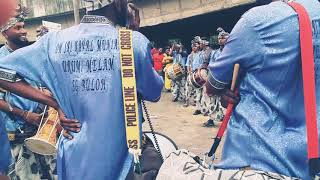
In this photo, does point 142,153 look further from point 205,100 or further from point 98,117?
point 205,100

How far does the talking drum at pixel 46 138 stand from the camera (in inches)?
149

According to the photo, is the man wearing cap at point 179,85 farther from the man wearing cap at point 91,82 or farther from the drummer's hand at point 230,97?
the drummer's hand at point 230,97

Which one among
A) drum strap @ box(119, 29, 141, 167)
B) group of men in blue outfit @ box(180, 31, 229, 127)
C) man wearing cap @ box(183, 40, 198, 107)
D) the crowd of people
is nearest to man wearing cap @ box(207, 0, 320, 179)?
drum strap @ box(119, 29, 141, 167)

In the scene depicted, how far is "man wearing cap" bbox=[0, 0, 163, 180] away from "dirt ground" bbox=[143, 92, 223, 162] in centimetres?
412

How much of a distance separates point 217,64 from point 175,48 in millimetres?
15333

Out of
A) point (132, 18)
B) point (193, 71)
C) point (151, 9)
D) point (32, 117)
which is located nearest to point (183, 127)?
point (193, 71)

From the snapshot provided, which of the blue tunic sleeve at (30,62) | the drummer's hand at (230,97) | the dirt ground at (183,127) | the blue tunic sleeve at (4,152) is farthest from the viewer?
the dirt ground at (183,127)

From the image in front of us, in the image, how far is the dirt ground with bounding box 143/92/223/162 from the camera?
349 inches

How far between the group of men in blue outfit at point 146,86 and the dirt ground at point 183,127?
4.16 meters

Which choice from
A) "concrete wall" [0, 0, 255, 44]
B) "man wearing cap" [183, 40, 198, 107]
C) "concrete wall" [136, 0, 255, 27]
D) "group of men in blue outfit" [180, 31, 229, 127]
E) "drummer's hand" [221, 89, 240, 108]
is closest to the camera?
"drummer's hand" [221, 89, 240, 108]

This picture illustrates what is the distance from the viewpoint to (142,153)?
337 centimetres

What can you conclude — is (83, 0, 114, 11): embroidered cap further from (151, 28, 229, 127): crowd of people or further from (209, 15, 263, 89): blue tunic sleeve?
(151, 28, 229, 127): crowd of people

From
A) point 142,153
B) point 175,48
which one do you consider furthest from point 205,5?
point 142,153

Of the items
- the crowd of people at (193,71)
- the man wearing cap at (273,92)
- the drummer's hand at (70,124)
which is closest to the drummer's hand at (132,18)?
the drummer's hand at (70,124)
